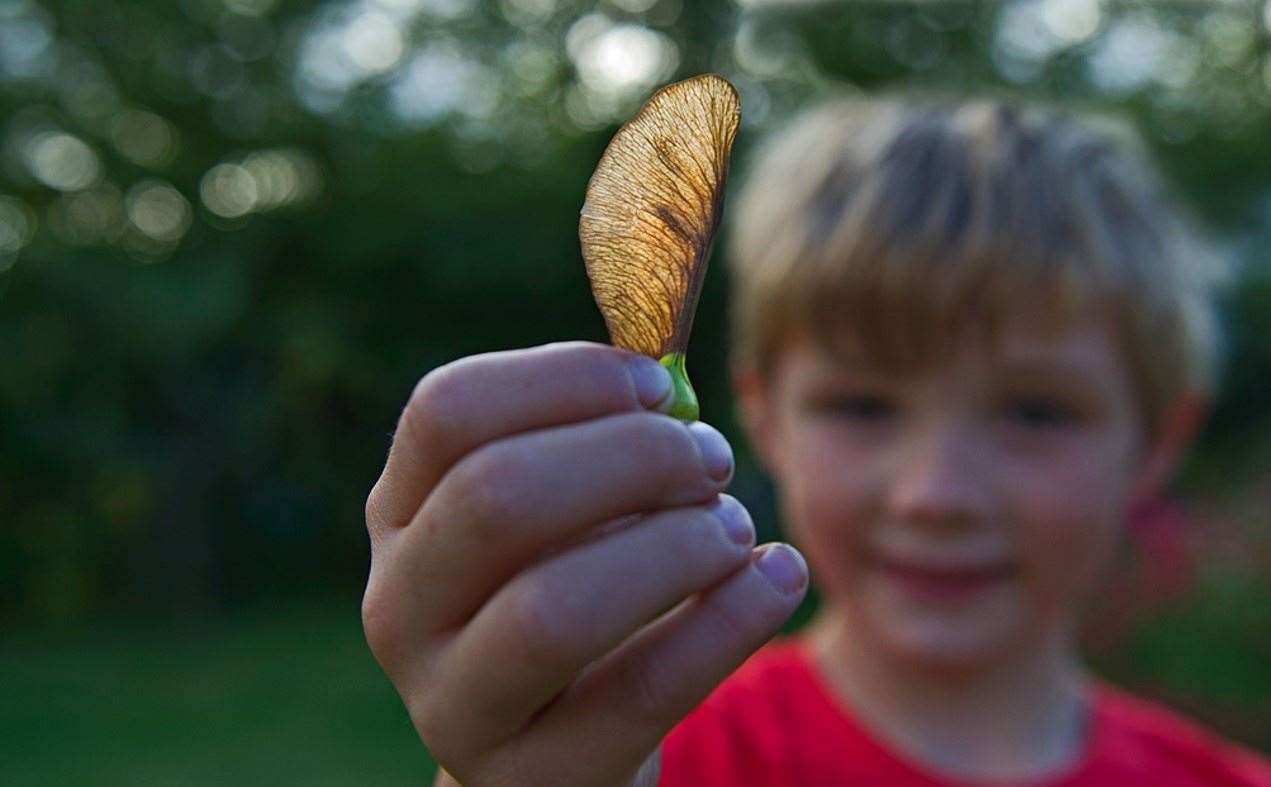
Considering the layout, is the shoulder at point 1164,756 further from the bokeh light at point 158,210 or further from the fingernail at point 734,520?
the bokeh light at point 158,210

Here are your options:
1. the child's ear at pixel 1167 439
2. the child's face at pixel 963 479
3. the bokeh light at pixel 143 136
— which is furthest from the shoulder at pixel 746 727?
the bokeh light at pixel 143 136

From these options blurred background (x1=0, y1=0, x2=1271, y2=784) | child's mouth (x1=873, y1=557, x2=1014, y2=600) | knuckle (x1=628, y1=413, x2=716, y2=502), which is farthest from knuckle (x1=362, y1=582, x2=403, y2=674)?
blurred background (x1=0, y1=0, x2=1271, y2=784)

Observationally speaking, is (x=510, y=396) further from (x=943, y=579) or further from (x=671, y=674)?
(x=943, y=579)

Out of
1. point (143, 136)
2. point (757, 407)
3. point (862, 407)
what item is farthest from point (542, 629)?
point (143, 136)

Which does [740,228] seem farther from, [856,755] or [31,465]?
[31,465]

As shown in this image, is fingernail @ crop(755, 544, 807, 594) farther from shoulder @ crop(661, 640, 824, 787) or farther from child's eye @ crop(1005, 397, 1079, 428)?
child's eye @ crop(1005, 397, 1079, 428)

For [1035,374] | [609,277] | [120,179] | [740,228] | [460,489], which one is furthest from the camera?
[120,179]

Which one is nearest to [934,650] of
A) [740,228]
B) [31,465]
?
[740,228]
